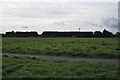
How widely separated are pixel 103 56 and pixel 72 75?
30.0ft

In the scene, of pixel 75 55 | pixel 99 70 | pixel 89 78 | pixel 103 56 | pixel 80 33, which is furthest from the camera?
pixel 80 33

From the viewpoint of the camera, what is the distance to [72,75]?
511 inches

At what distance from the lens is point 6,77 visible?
13.2 metres

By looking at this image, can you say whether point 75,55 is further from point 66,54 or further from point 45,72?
point 45,72

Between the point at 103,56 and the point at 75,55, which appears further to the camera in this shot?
the point at 75,55

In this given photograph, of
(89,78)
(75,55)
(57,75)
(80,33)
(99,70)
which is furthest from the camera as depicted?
(80,33)

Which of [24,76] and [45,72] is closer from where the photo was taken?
[24,76]

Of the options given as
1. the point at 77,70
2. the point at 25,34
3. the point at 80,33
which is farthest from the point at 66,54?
the point at 25,34

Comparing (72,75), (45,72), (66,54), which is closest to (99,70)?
(72,75)

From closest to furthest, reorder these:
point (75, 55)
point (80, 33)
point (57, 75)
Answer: point (57, 75), point (75, 55), point (80, 33)

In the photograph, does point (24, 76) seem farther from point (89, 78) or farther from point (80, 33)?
point (80, 33)

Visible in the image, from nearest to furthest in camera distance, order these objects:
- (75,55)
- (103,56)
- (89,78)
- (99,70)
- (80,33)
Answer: (89,78)
(99,70)
(103,56)
(75,55)
(80,33)

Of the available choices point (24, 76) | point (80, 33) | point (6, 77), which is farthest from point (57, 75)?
point (80, 33)

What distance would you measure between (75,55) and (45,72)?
9497 millimetres
